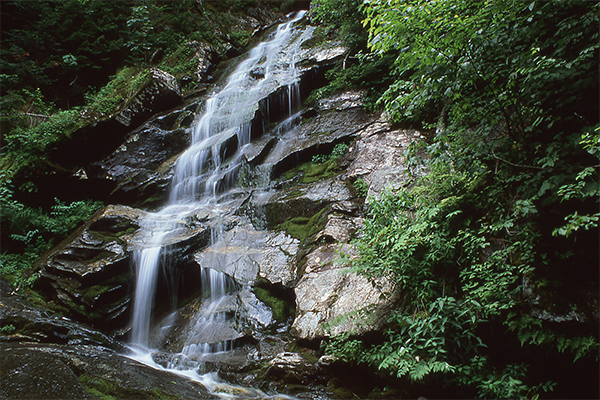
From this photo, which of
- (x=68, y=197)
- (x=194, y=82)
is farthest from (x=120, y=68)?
(x=68, y=197)

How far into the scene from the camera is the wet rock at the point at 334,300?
153 inches

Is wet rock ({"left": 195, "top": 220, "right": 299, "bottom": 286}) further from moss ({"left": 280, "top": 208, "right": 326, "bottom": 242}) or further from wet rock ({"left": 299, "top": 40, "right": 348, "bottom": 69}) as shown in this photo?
wet rock ({"left": 299, "top": 40, "right": 348, "bottom": 69})

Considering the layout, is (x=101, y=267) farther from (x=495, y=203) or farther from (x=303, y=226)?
(x=495, y=203)

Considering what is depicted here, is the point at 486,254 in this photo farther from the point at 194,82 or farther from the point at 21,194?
Result: the point at 194,82

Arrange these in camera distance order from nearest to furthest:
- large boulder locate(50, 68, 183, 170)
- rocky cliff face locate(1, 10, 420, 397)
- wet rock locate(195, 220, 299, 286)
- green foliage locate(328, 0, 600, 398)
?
green foliage locate(328, 0, 600, 398) → rocky cliff face locate(1, 10, 420, 397) → wet rock locate(195, 220, 299, 286) → large boulder locate(50, 68, 183, 170)

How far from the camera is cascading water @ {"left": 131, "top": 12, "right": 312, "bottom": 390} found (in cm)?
614

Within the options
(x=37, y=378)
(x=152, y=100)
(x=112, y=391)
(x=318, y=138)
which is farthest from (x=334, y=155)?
(x=152, y=100)

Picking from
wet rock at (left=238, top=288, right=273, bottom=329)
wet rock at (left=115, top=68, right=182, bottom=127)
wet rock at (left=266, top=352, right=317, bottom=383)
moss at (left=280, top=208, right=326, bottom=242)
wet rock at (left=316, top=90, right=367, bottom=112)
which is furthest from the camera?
wet rock at (left=115, top=68, right=182, bottom=127)

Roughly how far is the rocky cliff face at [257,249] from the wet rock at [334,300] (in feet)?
0.06

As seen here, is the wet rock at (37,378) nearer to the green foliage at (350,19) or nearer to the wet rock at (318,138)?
the wet rock at (318,138)

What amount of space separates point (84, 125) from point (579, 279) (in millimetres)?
12014

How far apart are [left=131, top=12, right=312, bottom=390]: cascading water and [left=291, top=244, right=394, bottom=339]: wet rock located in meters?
1.75

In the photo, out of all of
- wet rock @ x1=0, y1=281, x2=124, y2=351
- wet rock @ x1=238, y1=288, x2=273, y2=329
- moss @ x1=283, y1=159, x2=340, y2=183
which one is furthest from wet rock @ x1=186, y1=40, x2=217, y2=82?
wet rock @ x1=238, y1=288, x2=273, y2=329

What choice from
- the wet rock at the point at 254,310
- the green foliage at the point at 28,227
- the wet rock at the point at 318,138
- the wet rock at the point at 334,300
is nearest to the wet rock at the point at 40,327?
the green foliage at the point at 28,227
